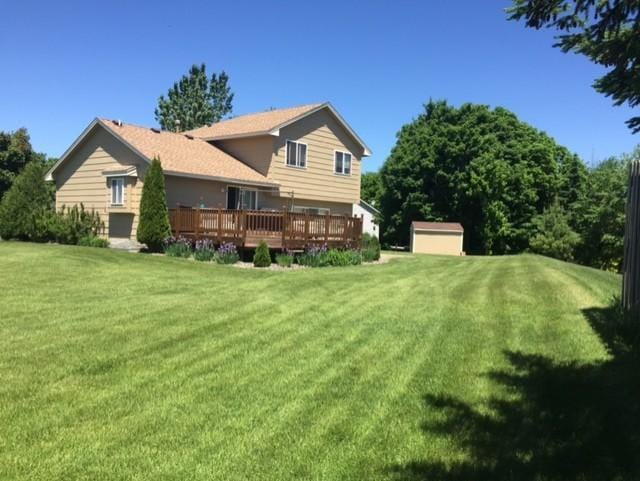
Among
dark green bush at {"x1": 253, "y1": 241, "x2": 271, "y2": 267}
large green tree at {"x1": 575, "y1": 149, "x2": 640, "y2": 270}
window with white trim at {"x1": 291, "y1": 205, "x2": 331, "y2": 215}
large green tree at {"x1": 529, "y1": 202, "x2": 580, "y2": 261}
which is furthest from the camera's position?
large green tree at {"x1": 529, "y1": 202, "x2": 580, "y2": 261}

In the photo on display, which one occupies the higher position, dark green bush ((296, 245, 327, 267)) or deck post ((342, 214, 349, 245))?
deck post ((342, 214, 349, 245))

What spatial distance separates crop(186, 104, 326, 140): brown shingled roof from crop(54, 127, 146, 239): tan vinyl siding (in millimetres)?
5665

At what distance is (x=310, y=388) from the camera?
5.11 metres

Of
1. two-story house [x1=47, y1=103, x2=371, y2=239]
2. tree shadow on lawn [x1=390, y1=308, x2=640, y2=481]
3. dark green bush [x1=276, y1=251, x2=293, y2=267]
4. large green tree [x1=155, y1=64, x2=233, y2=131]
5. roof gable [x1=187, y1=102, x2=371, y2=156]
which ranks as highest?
large green tree [x1=155, y1=64, x2=233, y2=131]

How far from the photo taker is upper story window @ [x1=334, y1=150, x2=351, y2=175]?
2767cm

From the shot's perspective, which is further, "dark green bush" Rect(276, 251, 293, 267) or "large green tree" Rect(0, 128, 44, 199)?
"large green tree" Rect(0, 128, 44, 199)

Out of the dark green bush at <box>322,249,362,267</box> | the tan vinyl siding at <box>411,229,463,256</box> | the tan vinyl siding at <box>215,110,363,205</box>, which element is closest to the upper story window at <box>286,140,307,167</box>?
the tan vinyl siding at <box>215,110,363,205</box>

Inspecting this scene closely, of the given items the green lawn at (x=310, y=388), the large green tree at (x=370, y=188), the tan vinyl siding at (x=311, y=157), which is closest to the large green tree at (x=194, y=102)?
the large green tree at (x=370, y=188)

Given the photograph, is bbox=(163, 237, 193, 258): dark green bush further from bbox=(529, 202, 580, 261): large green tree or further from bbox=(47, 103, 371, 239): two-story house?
bbox=(529, 202, 580, 261): large green tree

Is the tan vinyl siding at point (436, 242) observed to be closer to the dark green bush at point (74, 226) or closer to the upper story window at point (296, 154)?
the upper story window at point (296, 154)

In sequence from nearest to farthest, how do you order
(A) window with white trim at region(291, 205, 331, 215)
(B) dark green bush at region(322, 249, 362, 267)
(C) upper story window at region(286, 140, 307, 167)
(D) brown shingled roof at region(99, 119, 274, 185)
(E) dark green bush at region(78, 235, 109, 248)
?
(B) dark green bush at region(322, 249, 362, 267) → (E) dark green bush at region(78, 235, 109, 248) → (D) brown shingled roof at region(99, 119, 274, 185) → (C) upper story window at region(286, 140, 307, 167) → (A) window with white trim at region(291, 205, 331, 215)

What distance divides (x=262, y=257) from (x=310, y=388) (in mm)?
11563

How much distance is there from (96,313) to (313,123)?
64.4 ft

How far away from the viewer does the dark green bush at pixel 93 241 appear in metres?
20.0
